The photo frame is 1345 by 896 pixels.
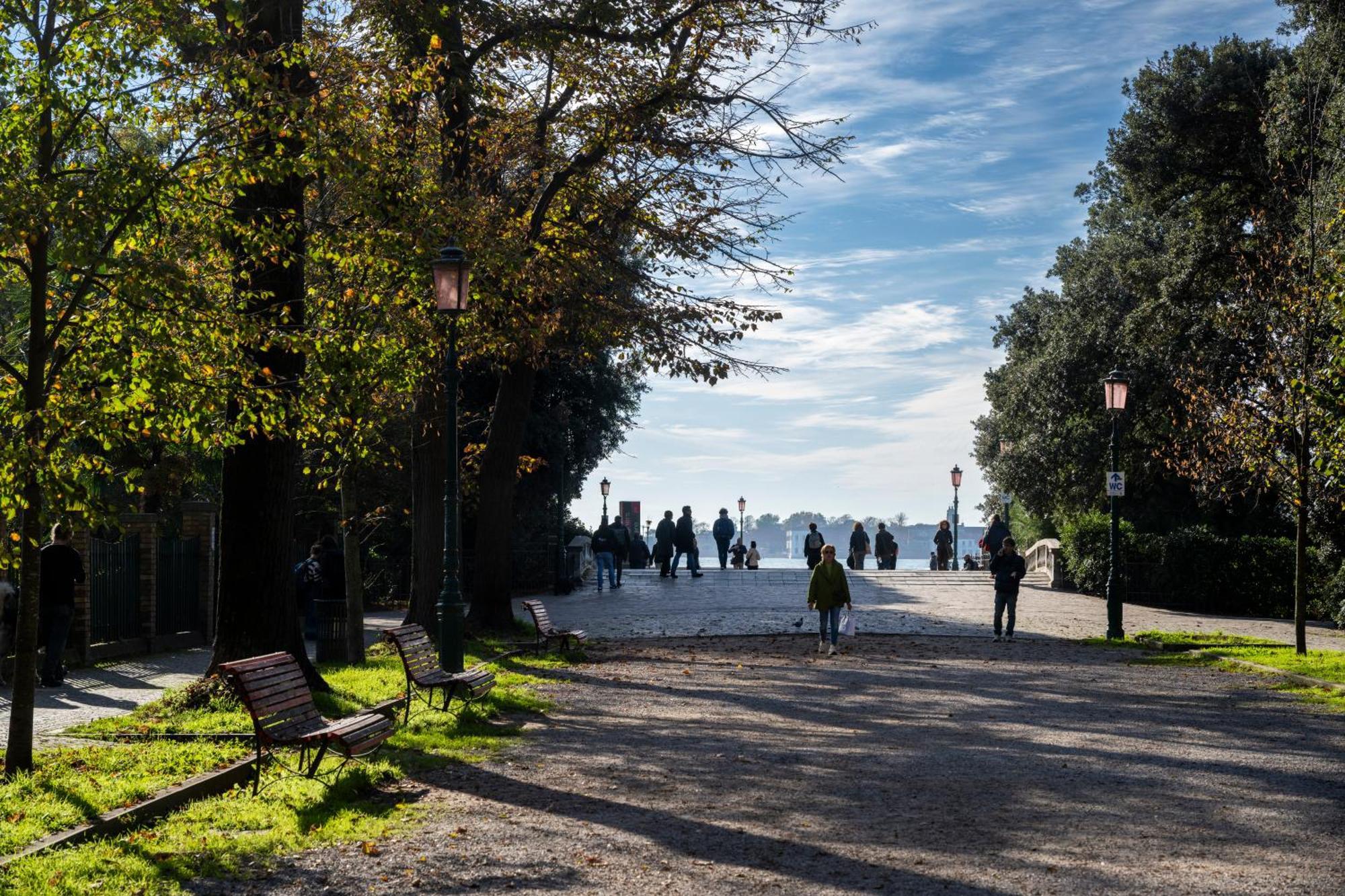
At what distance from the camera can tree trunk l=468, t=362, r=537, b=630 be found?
22.6 m

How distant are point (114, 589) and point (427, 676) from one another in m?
8.64

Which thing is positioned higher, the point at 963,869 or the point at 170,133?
the point at 170,133

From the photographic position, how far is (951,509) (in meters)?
60.7

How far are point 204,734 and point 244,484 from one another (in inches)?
114

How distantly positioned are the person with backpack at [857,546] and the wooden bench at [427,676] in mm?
28443

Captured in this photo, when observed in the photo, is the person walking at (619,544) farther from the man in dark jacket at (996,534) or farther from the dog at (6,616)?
the dog at (6,616)

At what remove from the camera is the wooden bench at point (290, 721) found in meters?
8.74

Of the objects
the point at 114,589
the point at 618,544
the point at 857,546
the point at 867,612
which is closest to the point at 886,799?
the point at 114,589

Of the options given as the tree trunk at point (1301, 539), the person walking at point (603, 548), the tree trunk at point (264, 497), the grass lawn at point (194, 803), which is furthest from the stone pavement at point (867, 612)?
the grass lawn at point (194, 803)

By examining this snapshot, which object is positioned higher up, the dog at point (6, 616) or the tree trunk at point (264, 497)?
the tree trunk at point (264, 497)

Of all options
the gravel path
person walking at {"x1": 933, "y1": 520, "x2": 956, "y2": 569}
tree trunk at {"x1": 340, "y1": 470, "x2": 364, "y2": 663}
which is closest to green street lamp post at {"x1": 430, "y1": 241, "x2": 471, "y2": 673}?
the gravel path

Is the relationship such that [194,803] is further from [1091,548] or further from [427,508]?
[1091,548]

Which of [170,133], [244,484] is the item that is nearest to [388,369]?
[244,484]

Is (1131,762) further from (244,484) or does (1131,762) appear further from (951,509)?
(951,509)
